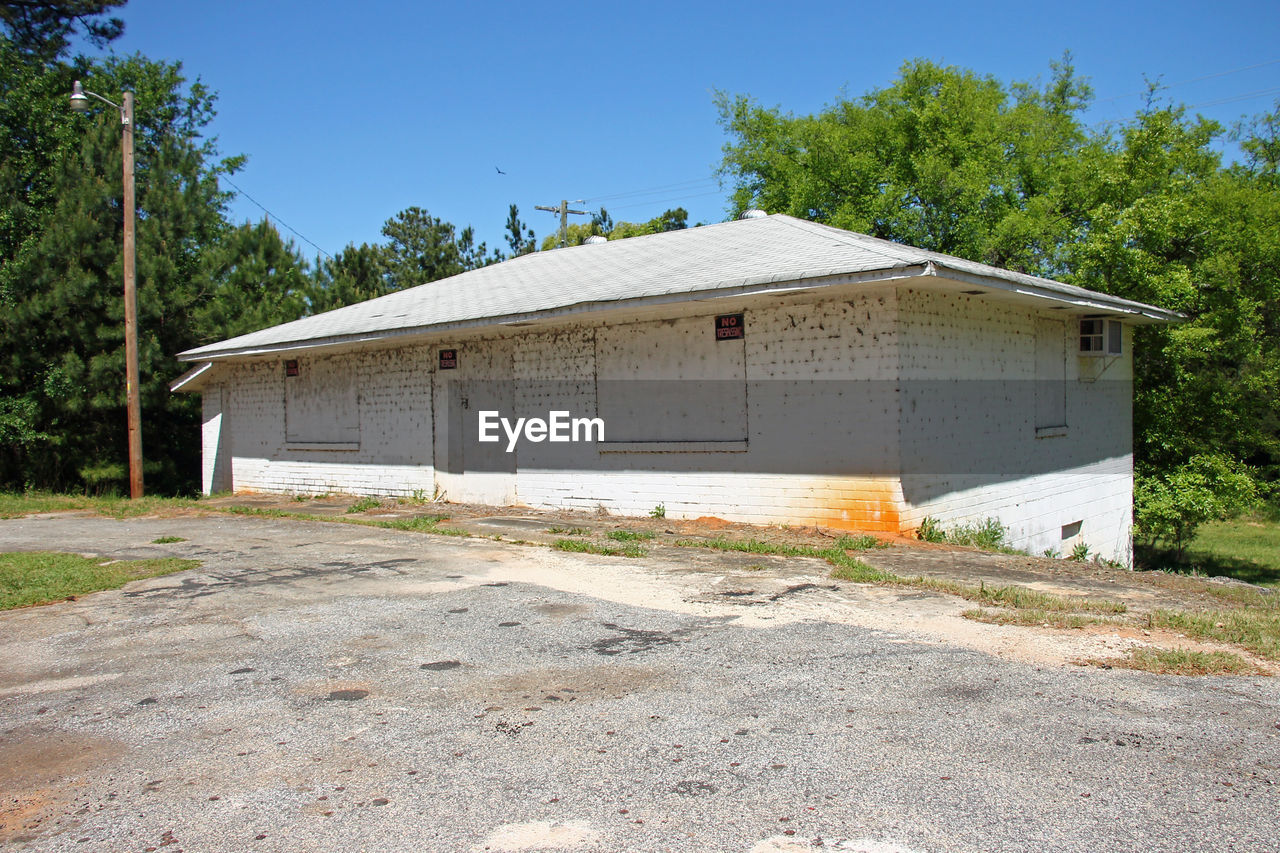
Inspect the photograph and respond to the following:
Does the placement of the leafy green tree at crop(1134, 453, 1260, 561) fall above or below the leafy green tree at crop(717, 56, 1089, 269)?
below

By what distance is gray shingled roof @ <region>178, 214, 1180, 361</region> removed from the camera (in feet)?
32.5

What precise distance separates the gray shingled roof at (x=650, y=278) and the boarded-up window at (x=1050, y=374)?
74 centimetres

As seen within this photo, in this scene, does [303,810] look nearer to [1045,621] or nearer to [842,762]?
[842,762]

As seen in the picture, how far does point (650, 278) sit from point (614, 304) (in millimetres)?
1069

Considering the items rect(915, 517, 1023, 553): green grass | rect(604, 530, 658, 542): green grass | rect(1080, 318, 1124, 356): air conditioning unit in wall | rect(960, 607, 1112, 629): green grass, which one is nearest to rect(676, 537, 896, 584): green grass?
rect(604, 530, 658, 542): green grass

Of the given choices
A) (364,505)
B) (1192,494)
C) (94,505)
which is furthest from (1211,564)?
(94,505)

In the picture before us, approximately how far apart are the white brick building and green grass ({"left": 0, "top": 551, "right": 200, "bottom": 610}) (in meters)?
5.36

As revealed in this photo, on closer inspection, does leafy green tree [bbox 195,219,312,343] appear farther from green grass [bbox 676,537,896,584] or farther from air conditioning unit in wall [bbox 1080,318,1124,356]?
air conditioning unit in wall [bbox 1080,318,1124,356]

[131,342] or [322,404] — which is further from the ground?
[131,342]

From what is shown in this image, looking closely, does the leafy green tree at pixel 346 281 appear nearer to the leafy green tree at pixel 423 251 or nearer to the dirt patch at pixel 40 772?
the leafy green tree at pixel 423 251

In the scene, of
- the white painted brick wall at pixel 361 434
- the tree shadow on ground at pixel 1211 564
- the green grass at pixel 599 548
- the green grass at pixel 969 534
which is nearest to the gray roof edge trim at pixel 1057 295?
the green grass at pixel 969 534

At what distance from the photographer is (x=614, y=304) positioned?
11.2 meters

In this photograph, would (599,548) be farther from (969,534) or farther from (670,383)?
(969,534)

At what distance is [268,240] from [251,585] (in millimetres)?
21230
